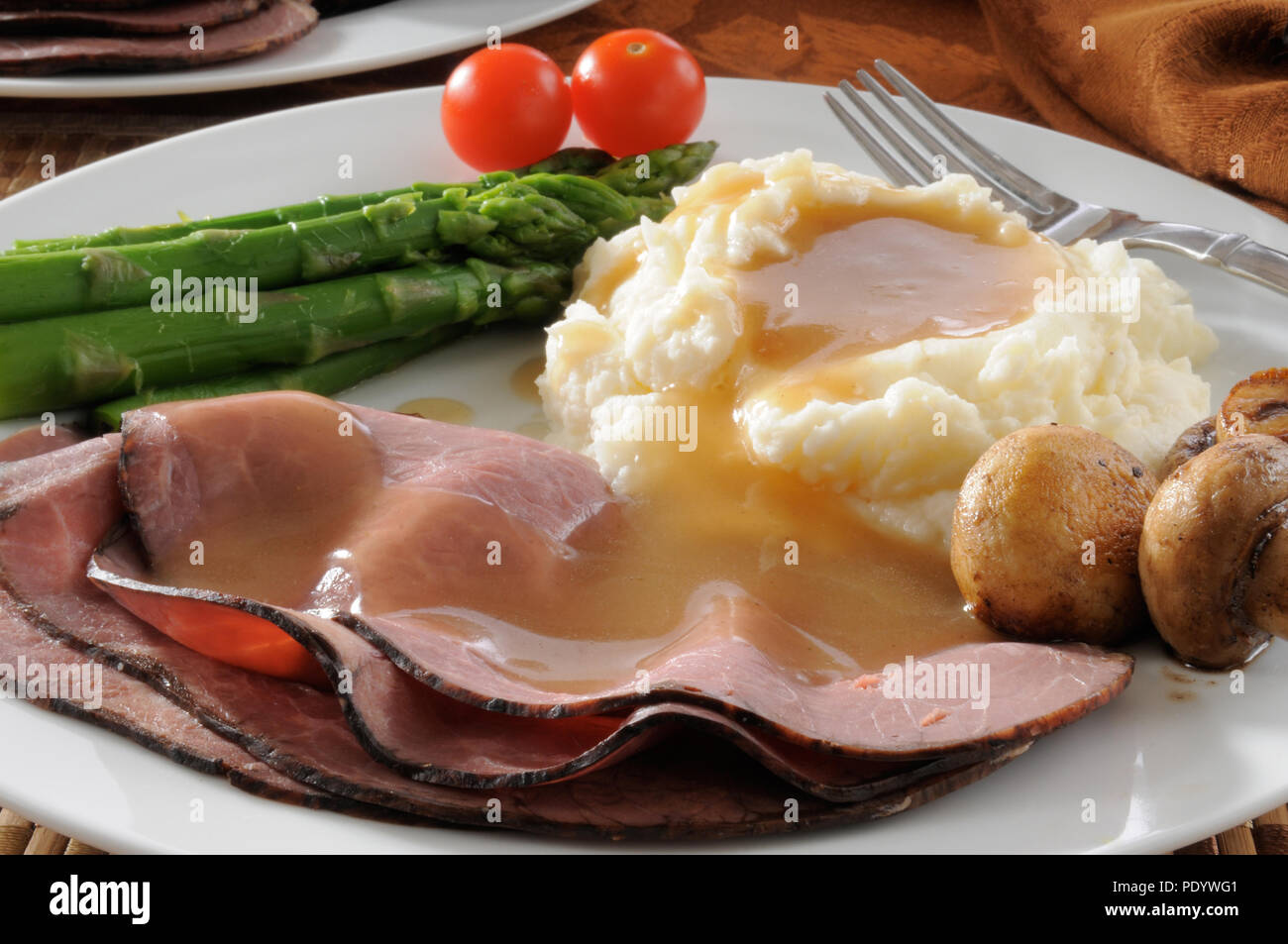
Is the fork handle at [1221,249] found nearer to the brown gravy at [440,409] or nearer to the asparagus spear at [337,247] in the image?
the asparagus spear at [337,247]

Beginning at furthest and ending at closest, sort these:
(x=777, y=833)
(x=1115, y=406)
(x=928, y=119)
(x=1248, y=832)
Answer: (x=928, y=119) < (x=1115, y=406) < (x=1248, y=832) < (x=777, y=833)

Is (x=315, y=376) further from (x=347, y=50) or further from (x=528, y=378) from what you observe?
(x=347, y=50)

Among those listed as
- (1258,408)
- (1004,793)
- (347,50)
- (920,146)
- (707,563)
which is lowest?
(1004,793)

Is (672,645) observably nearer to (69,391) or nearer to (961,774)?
(961,774)

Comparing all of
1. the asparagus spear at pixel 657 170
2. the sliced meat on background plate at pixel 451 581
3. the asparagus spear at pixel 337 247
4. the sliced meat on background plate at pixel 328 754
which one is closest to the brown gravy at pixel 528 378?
the asparagus spear at pixel 337 247

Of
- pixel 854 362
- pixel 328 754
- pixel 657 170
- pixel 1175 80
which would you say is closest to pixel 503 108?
pixel 657 170

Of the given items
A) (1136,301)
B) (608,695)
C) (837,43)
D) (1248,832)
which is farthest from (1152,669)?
(837,43)
